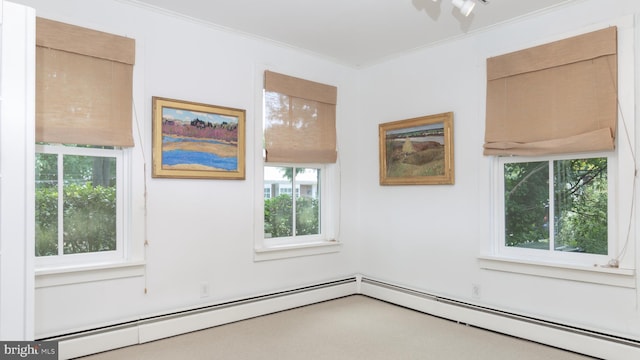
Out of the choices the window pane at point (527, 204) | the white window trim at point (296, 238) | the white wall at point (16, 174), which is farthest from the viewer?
the white window trim at point (296, 238)

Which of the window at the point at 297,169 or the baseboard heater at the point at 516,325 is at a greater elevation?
the window at the point at 297,169

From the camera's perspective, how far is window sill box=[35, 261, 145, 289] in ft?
8.78

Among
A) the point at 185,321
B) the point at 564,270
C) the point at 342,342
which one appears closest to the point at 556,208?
the point at 564,270

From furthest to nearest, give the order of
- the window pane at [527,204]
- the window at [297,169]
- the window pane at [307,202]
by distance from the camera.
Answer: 1. the window pane at [307,202]
2. the window at [297,169]
3. the window pane at [527,204]

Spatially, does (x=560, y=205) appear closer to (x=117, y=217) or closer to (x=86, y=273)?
(x=117, y=217)

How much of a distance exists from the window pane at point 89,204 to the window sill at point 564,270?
10.1 feet

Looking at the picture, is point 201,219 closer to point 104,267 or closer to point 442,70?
point 104,267

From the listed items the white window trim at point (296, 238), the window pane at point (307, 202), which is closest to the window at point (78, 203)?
the white window trim at point (296, 238)

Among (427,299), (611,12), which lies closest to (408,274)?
(427,299)

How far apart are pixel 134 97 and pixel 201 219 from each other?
43.8 inches

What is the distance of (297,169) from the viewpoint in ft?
13.8

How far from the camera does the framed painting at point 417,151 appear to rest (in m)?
3.77

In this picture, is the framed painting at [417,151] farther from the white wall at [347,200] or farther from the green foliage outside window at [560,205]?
the green foliage outside window at [560,205]

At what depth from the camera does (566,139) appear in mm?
2957
